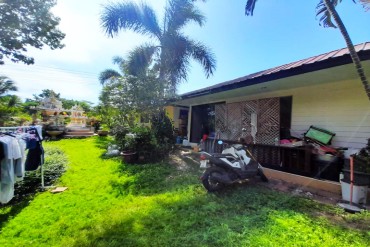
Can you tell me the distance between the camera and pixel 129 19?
862cm

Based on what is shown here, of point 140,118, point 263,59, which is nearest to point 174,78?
point 140,118

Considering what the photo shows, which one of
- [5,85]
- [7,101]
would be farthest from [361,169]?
[7,101]

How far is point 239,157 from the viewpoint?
14.7 ft

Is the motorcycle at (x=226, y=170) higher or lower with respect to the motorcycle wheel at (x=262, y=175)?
higher

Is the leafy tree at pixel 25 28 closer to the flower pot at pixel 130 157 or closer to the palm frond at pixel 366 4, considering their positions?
the flower pot at pixel 130 157

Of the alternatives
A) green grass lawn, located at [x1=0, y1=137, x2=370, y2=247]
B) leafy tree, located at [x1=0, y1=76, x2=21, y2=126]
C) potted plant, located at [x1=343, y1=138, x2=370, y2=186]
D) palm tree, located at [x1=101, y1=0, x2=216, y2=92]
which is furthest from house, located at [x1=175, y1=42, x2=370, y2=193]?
leafy tree, located at [x1=0, y1=76, x2=21, y2=126]

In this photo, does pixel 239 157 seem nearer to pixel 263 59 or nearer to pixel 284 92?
pixel 284 92

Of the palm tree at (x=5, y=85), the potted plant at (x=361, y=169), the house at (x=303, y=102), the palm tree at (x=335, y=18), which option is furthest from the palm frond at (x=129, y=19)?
the palm tree at (x=5, y=85)

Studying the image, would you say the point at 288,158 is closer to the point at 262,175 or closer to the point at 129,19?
the point at 262,175

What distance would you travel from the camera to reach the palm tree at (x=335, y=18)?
10.7 feet

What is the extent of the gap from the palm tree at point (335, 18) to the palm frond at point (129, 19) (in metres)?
5.27

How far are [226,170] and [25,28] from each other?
30.7 ft

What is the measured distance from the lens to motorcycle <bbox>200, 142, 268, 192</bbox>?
3.98 metres

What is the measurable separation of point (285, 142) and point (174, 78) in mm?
5206
